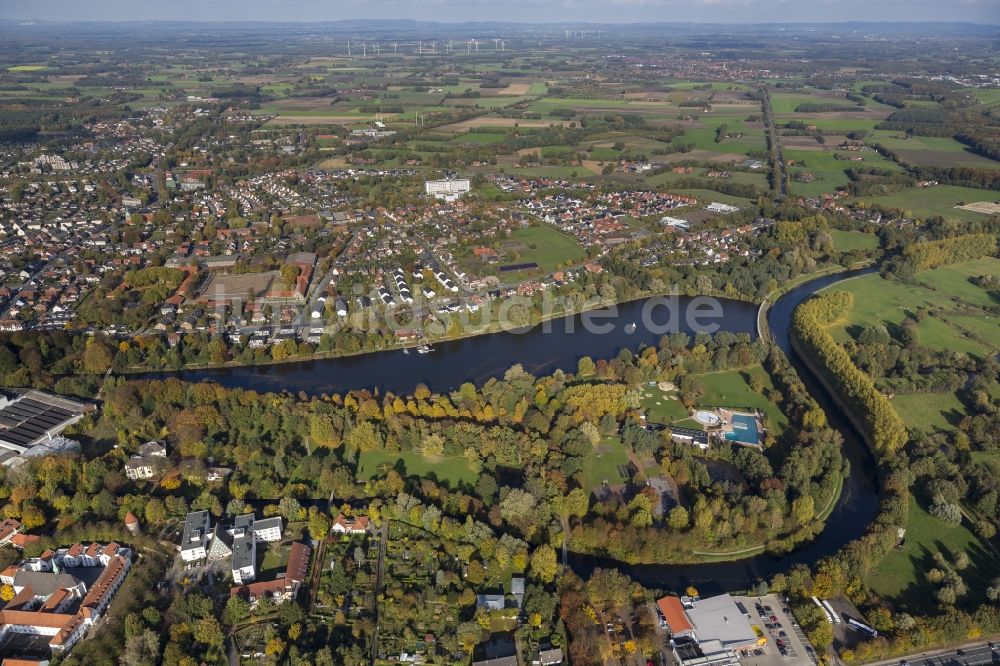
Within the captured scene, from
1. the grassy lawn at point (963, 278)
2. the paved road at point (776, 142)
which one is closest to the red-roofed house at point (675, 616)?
the grassy lawn at point (963, 278)

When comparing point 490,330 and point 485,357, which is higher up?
point 490,330

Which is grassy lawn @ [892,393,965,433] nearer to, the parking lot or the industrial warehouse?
the parking lot

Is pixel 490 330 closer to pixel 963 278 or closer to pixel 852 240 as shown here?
pixel 963 278

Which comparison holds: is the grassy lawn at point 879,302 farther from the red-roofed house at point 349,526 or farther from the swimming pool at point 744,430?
the red-roofed house at point 349,526

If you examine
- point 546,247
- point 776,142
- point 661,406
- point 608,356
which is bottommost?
point 661,406

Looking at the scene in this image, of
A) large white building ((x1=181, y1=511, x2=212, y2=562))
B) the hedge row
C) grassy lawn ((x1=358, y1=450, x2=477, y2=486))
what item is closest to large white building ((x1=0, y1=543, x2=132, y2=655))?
large white building ((x1=181, y1=511, x2=212, y2=562))

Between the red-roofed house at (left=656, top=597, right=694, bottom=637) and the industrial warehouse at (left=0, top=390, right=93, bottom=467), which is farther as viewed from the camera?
the industrial warehouse at (left=0, top=390, right=93, bottom=467)

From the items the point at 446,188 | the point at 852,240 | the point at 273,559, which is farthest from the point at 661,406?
the point at 446,188
